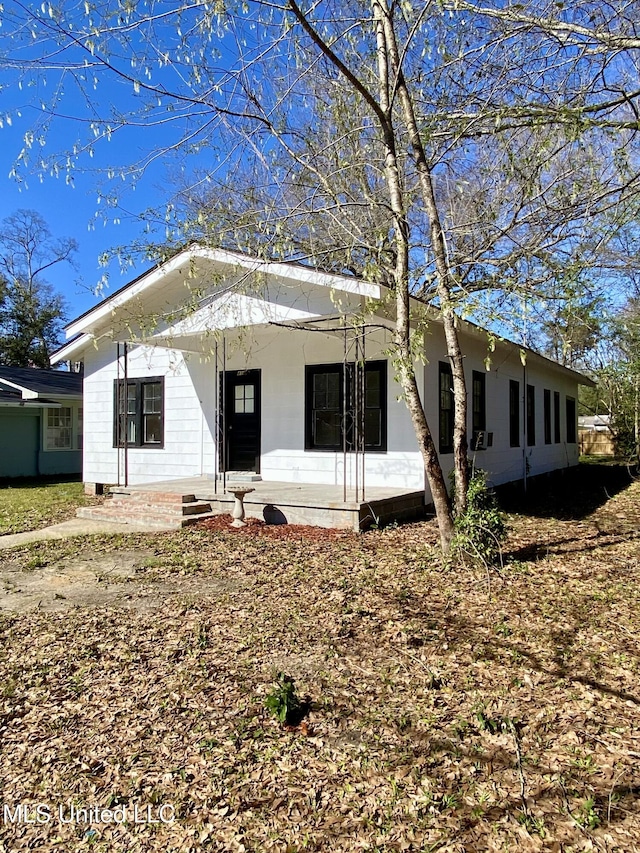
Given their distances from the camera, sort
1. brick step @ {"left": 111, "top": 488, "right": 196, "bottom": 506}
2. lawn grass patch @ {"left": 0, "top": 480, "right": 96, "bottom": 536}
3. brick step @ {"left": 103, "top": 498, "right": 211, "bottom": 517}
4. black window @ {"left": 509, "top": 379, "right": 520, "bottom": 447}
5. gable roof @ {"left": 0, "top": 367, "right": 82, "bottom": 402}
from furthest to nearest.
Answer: gable roof @ {"left": 0, "top": 367, "right": 82, "bottom": 402}, black window @ {"left": 509, "top": 379, "right": 520, "bottom": 447}, lawn grass patch @ {"left": 0, "top": 480, "right": 96, "bottom": 536}, brick step @ {"left": 111, "top": 488, "right": 196, "bottom": 506}, brick step @ {"left": 103, "top": 498, "right": 211, "bottom": 517}

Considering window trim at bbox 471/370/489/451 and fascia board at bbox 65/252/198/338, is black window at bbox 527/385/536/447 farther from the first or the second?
fascia board at bbox 65/252/198/338

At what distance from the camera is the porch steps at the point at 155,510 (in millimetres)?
8201

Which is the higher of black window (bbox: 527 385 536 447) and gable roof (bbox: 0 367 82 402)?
gable roof (bbox: 0 367 82 402)

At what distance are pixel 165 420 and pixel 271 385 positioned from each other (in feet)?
8.83

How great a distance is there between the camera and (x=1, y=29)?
455 centimetres

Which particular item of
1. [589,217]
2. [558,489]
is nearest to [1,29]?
[589,217]

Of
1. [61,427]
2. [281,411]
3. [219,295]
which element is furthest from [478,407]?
[61,427]

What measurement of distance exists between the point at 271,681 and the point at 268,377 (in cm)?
760

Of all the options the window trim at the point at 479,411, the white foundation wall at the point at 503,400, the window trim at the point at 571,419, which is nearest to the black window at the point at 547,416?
the white foundation wall at the point at 503,400

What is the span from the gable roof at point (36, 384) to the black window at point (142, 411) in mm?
4914

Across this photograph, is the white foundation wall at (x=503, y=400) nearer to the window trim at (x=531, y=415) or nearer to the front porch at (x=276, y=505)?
the window trim at (x=531, y=415)

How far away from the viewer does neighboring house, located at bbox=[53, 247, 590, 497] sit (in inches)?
316

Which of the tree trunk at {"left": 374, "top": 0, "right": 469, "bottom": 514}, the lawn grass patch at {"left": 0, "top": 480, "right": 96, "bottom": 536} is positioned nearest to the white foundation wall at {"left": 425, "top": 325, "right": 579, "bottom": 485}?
the tree trunk at {"left": 374, "top": 0, "right": 469, "bottom": 514}

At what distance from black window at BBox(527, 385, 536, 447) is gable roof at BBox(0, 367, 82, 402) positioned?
1280cm
